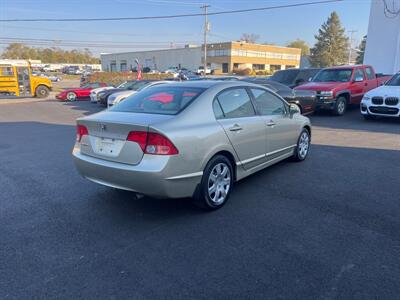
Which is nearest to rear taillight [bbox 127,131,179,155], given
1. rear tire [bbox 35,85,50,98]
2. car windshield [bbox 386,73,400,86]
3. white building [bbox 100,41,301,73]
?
car windshield [bbox 386,73,400,86]

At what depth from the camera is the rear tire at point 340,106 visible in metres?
11.9

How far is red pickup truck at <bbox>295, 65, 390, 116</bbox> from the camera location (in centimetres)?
1171

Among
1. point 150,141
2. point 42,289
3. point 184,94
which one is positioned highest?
point 184,94

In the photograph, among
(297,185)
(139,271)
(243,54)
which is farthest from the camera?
(243,54)

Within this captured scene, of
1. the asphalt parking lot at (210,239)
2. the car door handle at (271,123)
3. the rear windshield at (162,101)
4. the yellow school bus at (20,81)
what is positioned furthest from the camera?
the yellow school bus at (20,81)

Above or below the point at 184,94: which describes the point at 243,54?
above

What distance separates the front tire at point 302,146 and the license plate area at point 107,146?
355 cm

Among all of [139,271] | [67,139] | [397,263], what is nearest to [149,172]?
[139,271]

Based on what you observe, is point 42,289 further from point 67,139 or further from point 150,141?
point 67,139

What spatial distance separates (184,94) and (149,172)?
4.28 ft

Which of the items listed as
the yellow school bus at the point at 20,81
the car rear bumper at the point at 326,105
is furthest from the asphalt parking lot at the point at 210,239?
the yellow school bus at the point at 20,81

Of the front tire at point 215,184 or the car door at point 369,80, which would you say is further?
the car door at point 369,80

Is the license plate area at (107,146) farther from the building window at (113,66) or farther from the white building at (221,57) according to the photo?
the building window at (113,66)

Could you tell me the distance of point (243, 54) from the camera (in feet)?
273
